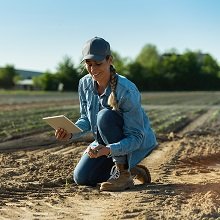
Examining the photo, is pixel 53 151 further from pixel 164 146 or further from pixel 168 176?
pixel 168 176

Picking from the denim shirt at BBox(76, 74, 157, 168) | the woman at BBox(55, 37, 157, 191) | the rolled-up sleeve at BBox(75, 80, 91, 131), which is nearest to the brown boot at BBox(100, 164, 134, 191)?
the woman at BBox(55, 37, 157, 191)

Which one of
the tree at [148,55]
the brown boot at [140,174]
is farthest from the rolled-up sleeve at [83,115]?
the tree at [148,55]

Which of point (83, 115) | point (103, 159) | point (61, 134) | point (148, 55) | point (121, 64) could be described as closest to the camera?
point (61, 134)

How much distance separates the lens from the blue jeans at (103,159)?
4391 mm

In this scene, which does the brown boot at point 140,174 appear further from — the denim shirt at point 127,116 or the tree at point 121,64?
the tree at point 121,64

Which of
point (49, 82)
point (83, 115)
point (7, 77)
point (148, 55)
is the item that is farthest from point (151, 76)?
point (83, 115)

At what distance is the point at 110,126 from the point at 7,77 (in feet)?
235

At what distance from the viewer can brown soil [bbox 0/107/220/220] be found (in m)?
3.63

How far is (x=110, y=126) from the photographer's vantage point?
4367mm

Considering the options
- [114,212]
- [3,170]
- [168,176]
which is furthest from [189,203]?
[3,170]

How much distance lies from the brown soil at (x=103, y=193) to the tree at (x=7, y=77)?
68.2 m

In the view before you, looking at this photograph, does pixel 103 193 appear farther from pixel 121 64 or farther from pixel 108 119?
pixel 121 64

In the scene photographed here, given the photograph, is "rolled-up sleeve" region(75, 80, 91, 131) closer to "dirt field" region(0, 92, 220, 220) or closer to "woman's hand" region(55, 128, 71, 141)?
"woman's hand" region(55, 128, 71, 141)

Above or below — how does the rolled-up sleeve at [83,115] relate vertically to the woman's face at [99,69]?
below
